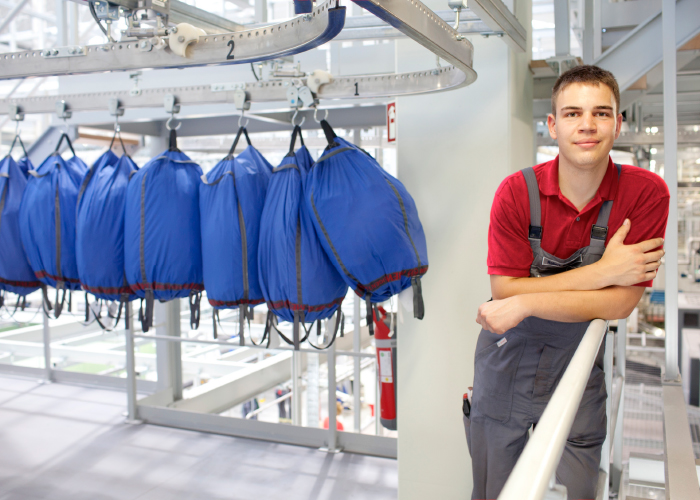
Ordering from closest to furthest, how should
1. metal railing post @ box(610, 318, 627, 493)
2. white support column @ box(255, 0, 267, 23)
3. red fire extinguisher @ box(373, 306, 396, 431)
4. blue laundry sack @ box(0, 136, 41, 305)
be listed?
metal railing post @ box(610, 318, 627, 493) → white support column @ box(255, 0, 267, 23) → blue laundry sack @ box(0, 136, 41, 305) → red fire extinguisher @ box(373, 306, 396, 431)

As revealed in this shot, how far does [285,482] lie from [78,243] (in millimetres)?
1876

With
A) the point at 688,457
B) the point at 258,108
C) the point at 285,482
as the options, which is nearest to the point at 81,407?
the point at 285,482

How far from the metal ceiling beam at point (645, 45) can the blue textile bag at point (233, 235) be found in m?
1.67

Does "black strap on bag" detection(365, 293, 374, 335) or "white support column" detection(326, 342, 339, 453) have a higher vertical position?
"black strap on bag" detection(365, 293, 374, 335)

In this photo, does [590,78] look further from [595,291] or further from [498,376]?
[498,376]

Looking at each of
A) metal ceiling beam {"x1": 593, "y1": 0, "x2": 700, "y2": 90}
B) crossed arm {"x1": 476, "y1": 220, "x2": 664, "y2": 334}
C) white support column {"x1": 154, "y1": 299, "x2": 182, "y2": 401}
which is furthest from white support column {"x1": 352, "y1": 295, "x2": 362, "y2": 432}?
crossed arm {"x1": 476, "y1": 220, "x2": 664, "y2": 334}

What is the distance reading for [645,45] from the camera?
8.03 feet

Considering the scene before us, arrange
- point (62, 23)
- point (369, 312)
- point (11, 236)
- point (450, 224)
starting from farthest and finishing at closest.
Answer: point (62, 23)
point (11, 236)
point (450, 224)
point (369, 312)

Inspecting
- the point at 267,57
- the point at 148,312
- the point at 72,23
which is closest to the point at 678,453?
the point at 267,57

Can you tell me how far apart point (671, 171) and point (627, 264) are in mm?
860

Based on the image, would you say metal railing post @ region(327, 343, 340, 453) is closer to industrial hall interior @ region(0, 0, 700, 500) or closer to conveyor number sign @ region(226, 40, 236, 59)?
industrial hall interior @ region(0, 0, 700, 500)

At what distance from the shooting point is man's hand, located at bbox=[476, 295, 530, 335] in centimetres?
153

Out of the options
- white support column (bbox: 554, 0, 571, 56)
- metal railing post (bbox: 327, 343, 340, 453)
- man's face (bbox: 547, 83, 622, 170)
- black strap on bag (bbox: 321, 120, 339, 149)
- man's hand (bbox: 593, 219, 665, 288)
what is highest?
white support column (bbox: 554, 0, 571, 56)

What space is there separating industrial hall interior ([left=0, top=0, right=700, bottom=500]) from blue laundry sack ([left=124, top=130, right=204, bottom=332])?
13mm
